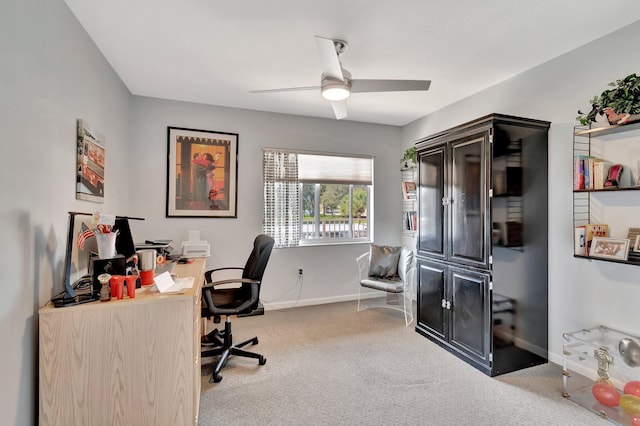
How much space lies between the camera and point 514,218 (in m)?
2.48

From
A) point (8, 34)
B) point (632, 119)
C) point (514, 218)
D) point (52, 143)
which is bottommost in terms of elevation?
point (514, 218)

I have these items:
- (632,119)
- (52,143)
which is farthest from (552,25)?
(52,143)

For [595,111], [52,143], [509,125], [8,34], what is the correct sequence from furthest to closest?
[509,125]
[595,111]
[52,143]
[8,34]

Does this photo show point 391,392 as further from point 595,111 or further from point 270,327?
point 595,111

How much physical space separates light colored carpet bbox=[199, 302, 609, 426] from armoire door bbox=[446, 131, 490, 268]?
95 centimetres

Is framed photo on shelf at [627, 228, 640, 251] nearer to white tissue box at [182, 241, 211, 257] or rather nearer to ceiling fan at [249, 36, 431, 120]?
ceiling fan at [249, 36, 431, 120]

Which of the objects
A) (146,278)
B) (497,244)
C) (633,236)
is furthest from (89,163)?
(633,236)

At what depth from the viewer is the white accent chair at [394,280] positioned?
11.6 feet

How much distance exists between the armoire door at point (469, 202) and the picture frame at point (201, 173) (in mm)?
2536

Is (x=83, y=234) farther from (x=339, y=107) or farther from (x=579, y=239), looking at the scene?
(x=579, y=239)

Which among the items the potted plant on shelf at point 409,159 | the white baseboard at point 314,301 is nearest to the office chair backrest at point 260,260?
the white baseboard at point 314,301

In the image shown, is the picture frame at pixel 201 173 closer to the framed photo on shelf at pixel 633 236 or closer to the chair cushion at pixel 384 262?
the chair cushion at pixel 384 262

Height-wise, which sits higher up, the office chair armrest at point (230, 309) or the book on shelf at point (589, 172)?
the book on shelf at point (589, 172)

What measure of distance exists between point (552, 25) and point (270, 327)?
12.0 ft
